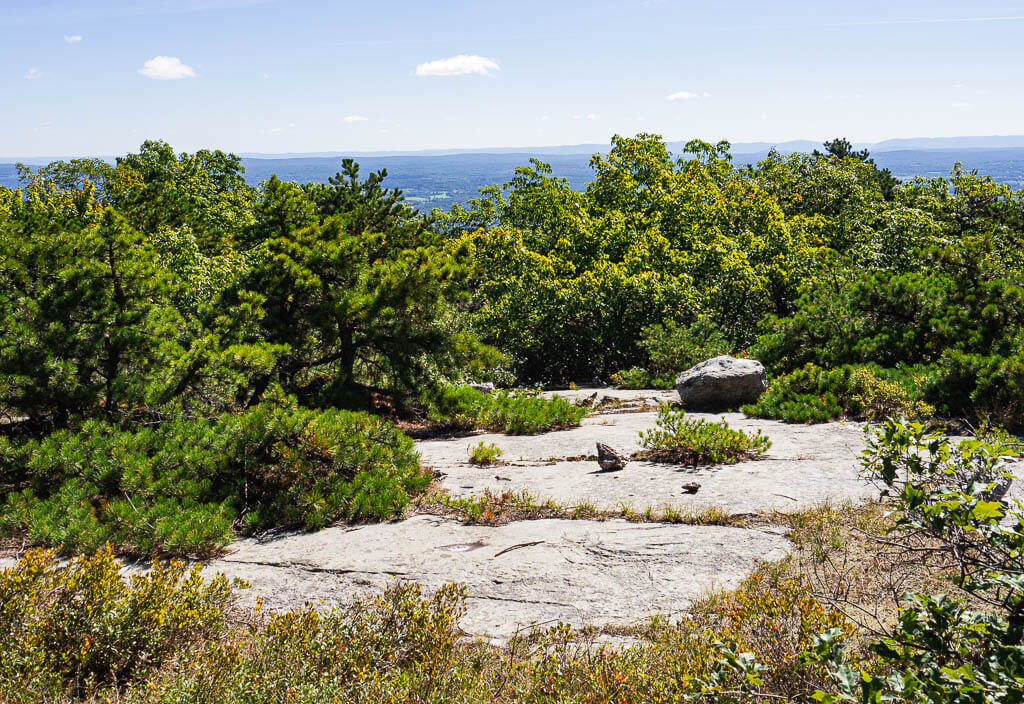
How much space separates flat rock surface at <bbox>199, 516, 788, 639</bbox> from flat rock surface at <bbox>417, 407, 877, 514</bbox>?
3.22 feet

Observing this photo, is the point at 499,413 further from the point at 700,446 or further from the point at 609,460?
the point at 700,446

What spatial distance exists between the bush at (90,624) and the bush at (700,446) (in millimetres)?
6394

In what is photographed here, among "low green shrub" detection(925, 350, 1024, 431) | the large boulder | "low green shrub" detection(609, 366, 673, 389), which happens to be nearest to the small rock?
the large boulder

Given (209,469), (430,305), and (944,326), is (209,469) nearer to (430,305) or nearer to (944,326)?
(430,305)

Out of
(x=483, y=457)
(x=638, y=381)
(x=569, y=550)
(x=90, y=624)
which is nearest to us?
(x=90, y=624)

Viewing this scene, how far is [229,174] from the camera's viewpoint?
157 ft

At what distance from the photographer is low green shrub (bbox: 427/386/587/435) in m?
12.6

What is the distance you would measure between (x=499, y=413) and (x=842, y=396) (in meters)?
6.37

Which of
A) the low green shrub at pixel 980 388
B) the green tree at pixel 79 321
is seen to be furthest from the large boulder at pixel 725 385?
the green tree at pixel 79 321

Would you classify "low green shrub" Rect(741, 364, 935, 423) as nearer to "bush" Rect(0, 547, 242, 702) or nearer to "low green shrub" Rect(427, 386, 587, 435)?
"low green shrub" Rect(427, 386, 587, 435)

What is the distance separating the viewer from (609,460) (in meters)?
9.45

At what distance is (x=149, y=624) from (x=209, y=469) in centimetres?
337

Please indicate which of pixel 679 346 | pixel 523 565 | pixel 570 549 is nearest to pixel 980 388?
pixel 570 549

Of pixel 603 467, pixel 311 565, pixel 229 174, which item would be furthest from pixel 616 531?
pixel 229 174
